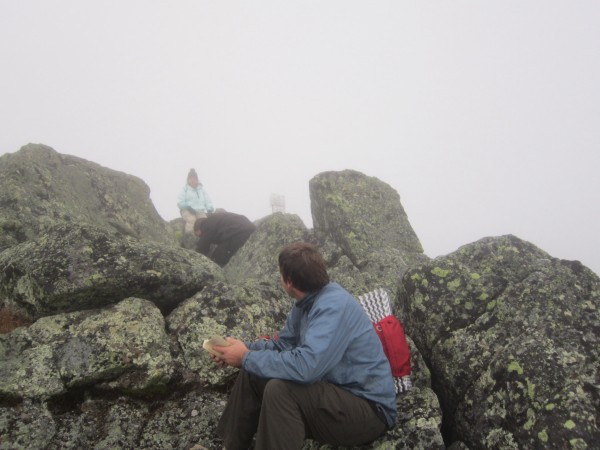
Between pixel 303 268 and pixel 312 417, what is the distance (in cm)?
212

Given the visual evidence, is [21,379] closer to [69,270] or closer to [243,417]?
[69,270]

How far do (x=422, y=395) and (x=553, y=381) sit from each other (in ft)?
6.80

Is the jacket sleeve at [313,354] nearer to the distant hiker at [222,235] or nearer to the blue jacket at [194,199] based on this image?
the distant hiker at [222,235]

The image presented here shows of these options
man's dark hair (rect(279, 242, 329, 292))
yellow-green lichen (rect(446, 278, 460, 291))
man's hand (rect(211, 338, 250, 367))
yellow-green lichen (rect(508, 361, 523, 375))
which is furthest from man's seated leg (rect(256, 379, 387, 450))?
yellow-green lichen (rect(446, 278, 460, 291))

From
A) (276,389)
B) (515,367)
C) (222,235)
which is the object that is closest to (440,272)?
(515,367)

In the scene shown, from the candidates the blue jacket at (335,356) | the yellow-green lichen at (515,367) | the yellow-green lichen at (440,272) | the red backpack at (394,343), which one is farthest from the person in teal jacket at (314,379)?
the yellow-green lichen at (440,272)

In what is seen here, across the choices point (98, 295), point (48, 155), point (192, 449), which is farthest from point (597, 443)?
point (48, 155)

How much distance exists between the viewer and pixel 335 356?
5.70 m

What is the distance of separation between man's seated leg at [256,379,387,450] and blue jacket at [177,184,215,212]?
63.1ft

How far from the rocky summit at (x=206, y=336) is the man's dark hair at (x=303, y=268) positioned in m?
2.64

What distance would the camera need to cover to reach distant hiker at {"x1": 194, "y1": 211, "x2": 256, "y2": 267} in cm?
1734

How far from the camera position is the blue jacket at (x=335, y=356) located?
555cm

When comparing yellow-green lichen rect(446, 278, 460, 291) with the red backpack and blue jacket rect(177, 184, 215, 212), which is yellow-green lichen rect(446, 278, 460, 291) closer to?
the red backpack

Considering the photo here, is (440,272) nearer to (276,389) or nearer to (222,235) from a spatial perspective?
(276,389)
